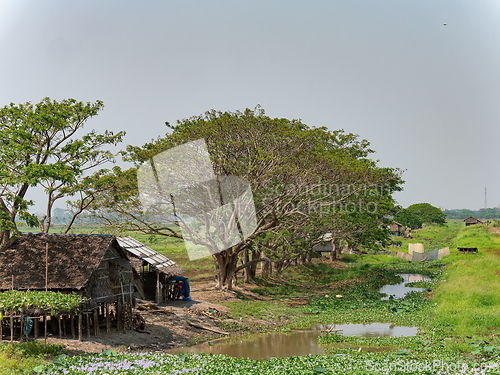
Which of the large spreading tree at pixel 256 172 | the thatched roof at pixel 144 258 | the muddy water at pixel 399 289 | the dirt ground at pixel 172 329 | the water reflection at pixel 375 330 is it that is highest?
the large spreading tree at pixel 256 172

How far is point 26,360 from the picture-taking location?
438 inches

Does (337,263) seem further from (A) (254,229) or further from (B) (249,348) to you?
(B) (249,348)

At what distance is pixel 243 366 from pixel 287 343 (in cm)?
497

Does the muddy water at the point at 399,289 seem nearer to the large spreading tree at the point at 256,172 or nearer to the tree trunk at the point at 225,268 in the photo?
the large spreading tree at the point at 256,172

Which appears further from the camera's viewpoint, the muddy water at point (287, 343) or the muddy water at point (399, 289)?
the muddy water at point (399, 289)

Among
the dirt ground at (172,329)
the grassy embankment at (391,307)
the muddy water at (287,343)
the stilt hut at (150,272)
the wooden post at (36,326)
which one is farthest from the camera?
the stilt hut at (150,272)

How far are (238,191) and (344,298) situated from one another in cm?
855

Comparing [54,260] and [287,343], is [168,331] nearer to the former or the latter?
[287,343]

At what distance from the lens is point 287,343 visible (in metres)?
16.6

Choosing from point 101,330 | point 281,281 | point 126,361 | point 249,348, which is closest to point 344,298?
point 281,281

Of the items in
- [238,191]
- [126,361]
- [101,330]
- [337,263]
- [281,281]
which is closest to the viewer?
[126,361]

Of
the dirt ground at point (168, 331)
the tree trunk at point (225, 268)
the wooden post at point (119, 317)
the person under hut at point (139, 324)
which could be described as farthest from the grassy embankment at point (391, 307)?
the wooden post at point (119, 317)

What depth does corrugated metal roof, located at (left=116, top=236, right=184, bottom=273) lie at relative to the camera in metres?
20.4

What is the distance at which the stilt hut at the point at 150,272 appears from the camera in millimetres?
20391
